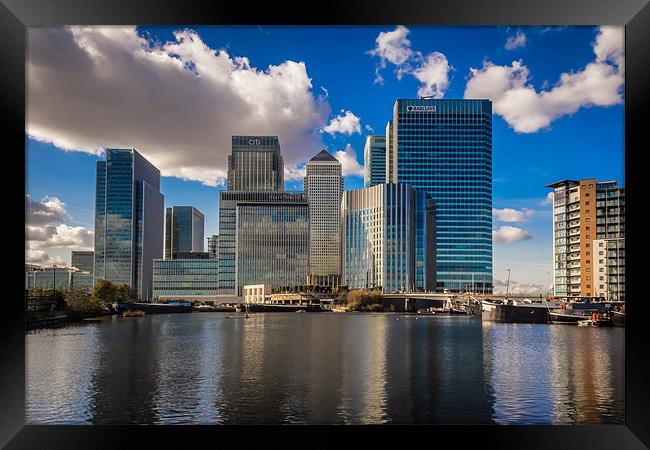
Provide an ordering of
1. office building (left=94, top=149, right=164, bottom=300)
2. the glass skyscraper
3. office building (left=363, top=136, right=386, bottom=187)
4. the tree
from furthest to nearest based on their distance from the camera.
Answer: office building (left=363, top=136, right=386, bottom=187) → office building (left=94, top=149, right=164, bottom=300) → the glass skyscraper → the tree

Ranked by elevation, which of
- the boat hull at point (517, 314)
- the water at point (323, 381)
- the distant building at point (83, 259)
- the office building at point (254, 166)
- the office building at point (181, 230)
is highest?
the office building at point (254, 166)

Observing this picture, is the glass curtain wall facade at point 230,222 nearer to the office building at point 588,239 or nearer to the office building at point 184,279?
the office building at point 184,279

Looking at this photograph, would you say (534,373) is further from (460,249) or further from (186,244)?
(186,244)

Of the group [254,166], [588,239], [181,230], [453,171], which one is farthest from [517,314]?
[181,230]

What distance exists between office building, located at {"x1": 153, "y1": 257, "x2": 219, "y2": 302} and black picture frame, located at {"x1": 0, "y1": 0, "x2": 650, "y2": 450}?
65.0m

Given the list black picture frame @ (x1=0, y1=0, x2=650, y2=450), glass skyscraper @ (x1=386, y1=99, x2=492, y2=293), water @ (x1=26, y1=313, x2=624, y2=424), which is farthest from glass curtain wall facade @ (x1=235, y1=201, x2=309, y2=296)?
black picture frame @ (x1=0, y1=0, x2=650, y2=450)

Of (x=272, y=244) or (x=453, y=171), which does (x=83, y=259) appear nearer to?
(x=272, y=244)

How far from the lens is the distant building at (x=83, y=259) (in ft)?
267

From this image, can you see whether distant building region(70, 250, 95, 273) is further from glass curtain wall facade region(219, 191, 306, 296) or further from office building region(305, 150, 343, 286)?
office building region(305, 150, 343, 286)

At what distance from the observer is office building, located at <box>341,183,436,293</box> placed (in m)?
65.4

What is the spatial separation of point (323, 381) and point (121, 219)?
7153 cm

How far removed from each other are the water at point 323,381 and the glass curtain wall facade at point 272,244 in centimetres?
4659
